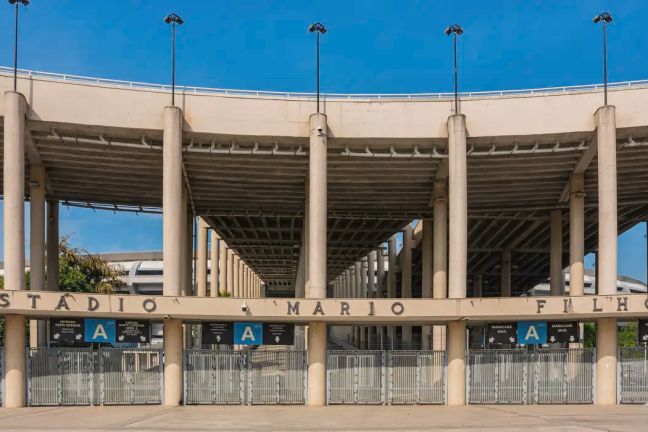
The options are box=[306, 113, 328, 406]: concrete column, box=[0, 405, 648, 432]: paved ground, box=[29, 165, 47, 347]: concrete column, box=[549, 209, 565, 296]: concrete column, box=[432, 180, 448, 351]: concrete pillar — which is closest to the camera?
box=[0, 405, 648, 432]: paved ground

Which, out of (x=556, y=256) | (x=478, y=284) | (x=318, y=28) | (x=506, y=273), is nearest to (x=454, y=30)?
(x=318, y=28)

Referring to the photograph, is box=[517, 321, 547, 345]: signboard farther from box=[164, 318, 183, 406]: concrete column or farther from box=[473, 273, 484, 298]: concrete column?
box=[473, 273, 484, 298]: concrete column

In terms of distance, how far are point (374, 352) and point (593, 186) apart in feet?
62.3

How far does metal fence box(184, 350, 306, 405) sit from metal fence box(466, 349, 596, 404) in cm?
775

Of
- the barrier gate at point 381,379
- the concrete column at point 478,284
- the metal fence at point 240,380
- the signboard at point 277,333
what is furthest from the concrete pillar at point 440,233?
the concrete column at point 478,284

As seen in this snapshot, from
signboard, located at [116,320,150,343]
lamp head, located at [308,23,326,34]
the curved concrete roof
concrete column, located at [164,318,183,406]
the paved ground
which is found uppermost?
lamp head, located at [308,23,326,34]

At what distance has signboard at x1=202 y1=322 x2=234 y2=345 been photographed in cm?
2802

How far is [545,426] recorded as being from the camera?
66.9 ft

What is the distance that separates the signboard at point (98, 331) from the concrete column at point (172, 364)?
2.58 metres

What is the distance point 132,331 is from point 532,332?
1828cm

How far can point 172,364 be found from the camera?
2667cm

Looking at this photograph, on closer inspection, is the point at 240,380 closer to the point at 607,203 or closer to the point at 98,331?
the point at 98,331

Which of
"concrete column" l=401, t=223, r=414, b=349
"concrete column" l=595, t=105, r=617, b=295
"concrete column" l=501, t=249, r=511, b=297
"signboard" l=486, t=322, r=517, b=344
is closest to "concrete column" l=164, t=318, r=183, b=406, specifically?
"signboard" l=486, t=322, r=517, b=344

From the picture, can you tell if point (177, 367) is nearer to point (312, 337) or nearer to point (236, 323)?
point (236, 323)
